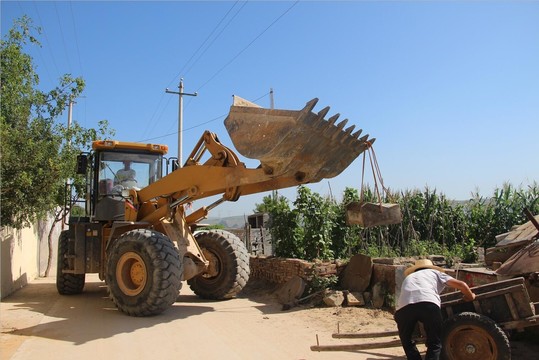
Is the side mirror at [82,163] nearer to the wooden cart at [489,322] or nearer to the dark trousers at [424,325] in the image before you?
the dark trousers at [424,325]

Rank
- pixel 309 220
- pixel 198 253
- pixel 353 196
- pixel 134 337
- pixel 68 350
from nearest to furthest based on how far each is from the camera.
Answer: pixel 68 350 → pixel 134 337 → pixel 198 253 → pixel 309 220 → pixel 353 196

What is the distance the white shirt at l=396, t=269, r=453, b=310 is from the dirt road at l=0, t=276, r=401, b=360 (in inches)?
47.0

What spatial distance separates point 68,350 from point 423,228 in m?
11.0

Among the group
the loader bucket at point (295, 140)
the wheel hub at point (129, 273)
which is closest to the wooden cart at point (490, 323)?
the loader bucket at point (295, 140)

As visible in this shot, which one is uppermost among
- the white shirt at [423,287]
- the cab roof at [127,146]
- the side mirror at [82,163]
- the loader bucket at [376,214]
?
the cab roof at [127,146]

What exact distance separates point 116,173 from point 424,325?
7.86 m

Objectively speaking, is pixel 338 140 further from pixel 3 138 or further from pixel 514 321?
pixel 3 138

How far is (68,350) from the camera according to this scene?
6391mm

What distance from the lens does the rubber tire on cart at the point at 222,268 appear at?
1042cm

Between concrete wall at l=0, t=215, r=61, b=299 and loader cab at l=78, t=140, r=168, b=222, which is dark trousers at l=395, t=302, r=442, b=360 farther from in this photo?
concrete wall at l=0, t=215, r=61, b=299

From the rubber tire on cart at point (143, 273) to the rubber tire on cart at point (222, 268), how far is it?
2142mm

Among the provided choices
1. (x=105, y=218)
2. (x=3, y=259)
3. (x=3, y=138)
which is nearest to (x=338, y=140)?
(x=105, y=218)

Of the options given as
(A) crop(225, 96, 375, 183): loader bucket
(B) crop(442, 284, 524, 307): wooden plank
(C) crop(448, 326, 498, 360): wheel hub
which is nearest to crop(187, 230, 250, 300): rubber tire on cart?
(A) crop(225, 96, 375, 183): loader bucket

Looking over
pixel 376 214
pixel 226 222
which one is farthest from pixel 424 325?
pixel 226 222
